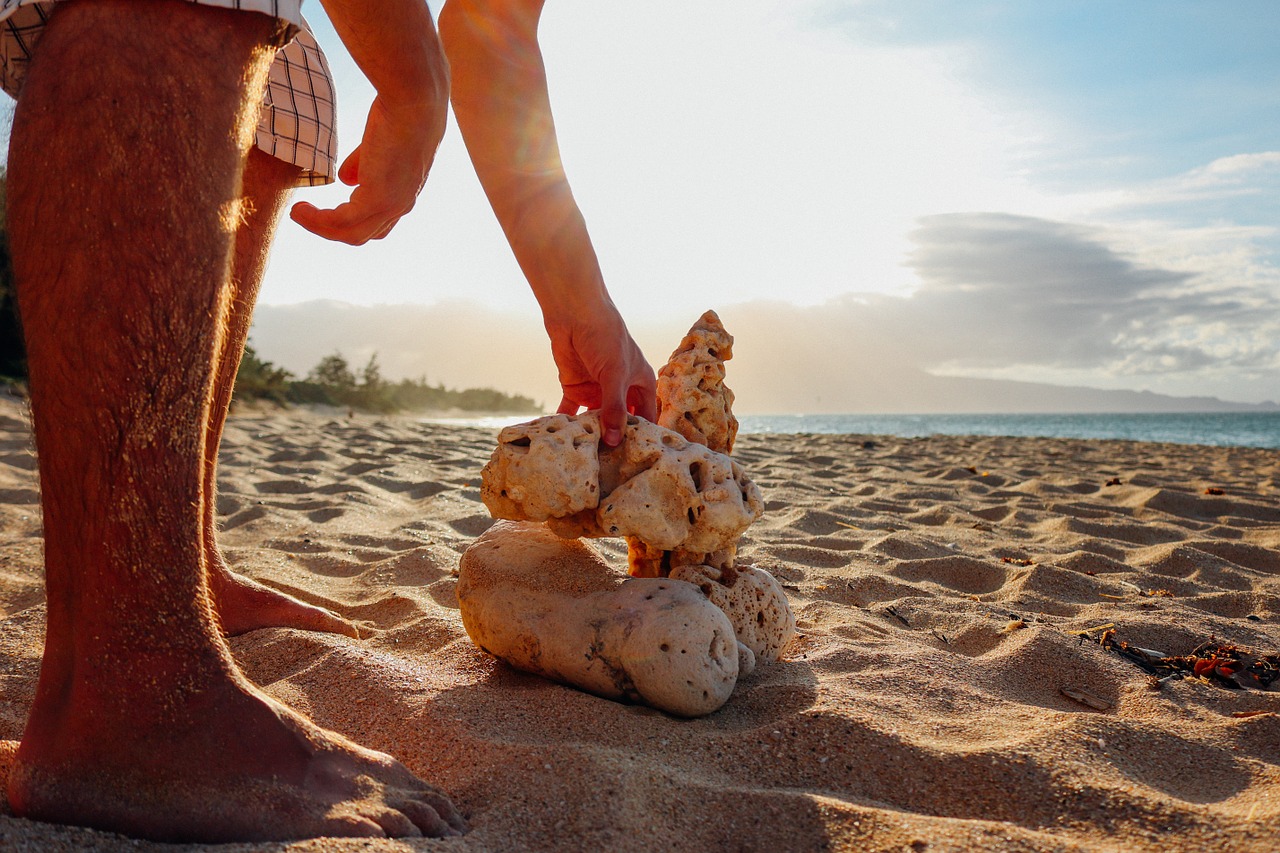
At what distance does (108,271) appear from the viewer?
107 cm

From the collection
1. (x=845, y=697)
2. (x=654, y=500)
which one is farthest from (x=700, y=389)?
(x=845, y=697)

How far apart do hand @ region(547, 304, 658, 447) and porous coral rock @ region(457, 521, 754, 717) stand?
35 centimetres

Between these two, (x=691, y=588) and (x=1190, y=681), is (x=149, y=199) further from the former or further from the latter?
(x=1190, y=681)

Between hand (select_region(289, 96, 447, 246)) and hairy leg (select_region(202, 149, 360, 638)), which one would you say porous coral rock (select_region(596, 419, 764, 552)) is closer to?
hand (select_region(289, 96, 447, 246))

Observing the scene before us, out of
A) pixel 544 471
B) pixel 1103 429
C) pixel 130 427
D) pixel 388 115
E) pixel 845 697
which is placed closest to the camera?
pixel 130 427

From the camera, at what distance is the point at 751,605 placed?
2010 mm

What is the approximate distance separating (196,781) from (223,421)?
1305mm

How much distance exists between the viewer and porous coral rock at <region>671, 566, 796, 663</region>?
198 cm

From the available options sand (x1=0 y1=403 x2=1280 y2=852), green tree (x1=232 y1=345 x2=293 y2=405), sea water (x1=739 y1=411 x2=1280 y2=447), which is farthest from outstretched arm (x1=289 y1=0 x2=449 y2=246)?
sea water (x1=739 y1=411 x2=1280 y2=447)

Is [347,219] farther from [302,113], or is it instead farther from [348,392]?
[348,392]

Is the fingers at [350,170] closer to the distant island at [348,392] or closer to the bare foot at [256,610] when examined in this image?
the bare foot at [256,610]

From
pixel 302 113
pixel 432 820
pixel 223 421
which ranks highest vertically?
pixel 302 113

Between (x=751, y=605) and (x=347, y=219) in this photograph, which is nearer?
(x=347, y=219)

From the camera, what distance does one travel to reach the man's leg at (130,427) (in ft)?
3.52
